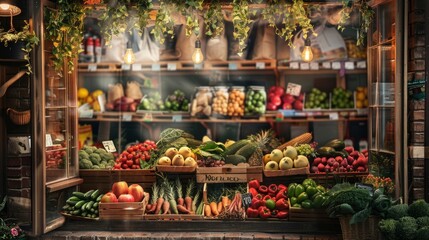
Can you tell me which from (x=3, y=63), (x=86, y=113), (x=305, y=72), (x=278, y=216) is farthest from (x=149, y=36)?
(x=278, y=216)

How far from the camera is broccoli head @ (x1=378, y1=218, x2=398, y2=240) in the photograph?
5.18 m

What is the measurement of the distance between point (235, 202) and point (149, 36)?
3571 mm

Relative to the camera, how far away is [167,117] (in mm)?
9117

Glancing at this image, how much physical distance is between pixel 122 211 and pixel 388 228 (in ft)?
8.73

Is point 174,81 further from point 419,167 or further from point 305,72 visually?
point 419,167

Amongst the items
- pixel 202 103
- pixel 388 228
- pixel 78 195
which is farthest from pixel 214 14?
pixel 202 103

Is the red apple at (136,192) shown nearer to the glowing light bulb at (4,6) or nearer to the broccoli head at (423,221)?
the glowing light bulb at (4,6)

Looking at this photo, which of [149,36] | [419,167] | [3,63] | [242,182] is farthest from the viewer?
[149,36]

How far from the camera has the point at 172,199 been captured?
6.61 metres

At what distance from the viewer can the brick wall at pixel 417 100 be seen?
579cm

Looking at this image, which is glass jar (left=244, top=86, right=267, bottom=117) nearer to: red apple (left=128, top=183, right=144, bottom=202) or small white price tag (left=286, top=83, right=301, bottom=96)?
small white price tag (left=286, top=83, right=301, bottom=96)

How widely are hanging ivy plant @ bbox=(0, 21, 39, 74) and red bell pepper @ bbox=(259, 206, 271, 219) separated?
105 inches

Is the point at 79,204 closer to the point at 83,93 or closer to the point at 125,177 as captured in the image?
the point at 125,177

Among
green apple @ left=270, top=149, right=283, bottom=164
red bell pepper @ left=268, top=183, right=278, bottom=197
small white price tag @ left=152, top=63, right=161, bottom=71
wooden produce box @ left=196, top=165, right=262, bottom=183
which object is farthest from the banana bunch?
small white price tag @ left=152, top=63, right=161, bottom=71
